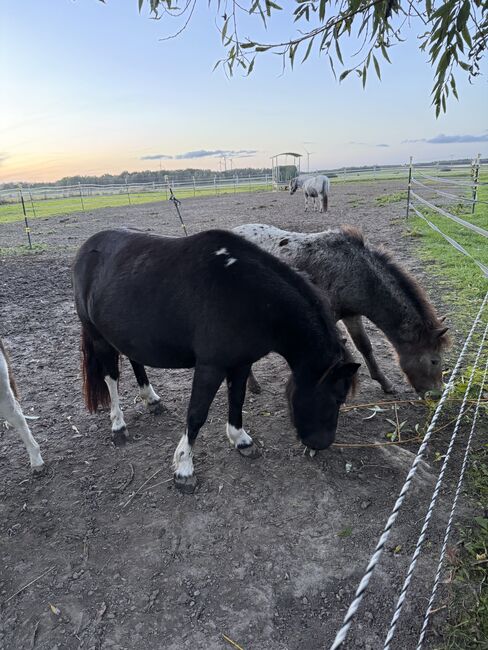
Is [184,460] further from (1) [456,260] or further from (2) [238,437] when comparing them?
(1) [456,260]

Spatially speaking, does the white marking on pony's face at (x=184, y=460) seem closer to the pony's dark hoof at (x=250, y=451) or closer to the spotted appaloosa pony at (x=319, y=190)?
the pony's dark hoof at (x=250, y=451)

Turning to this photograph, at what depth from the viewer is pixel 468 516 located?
8.52 feet

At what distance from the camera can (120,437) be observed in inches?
142

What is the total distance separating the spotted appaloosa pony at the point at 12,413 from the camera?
120 inches

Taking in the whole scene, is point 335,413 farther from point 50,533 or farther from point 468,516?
point 50,533

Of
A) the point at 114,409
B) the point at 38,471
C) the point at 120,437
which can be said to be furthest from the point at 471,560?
the point at 38,471

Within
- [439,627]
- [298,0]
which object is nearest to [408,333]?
[439,627]

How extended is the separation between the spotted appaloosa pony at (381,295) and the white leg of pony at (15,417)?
104 inches

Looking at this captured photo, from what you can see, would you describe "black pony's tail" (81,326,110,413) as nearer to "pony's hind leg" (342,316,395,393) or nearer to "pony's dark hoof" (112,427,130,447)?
"pony's dark hoof" (112,427,130,447)

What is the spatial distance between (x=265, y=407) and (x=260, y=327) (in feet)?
4.95

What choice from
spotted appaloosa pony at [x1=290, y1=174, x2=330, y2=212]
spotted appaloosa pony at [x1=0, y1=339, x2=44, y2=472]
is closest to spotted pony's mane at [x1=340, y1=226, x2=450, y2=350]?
spotted appaloosa pony at [x1=0, y1=339, x2=44, y2=472]

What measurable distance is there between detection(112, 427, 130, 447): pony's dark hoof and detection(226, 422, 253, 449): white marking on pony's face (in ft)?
3.09

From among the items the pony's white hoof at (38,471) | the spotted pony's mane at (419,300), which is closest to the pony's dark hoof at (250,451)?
the pony's white hoof at (38,471)

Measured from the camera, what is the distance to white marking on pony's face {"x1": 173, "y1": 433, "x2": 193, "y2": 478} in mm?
3053
